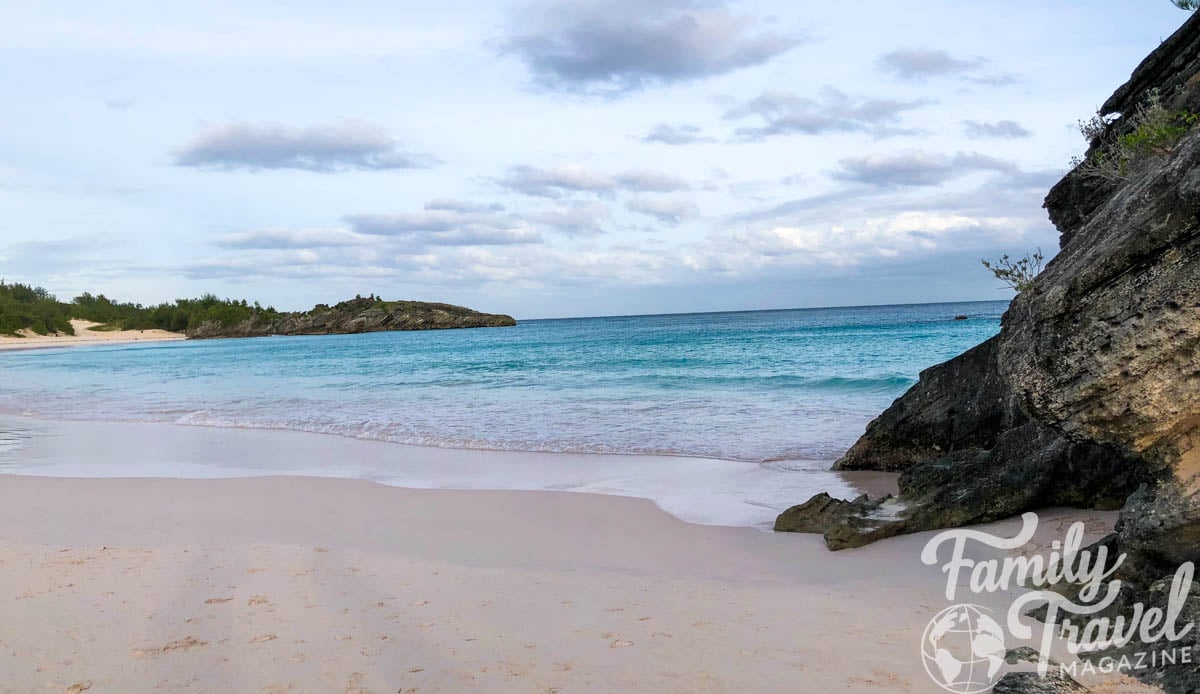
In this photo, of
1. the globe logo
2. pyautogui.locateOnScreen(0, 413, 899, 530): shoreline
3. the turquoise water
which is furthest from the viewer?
the turquoise water

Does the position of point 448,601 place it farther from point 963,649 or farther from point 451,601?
point 963,649

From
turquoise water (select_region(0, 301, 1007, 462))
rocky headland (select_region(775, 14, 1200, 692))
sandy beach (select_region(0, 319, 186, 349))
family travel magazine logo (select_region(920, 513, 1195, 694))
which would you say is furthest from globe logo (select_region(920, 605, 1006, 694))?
sandy beach (select_region(0, 319, 186, 349))

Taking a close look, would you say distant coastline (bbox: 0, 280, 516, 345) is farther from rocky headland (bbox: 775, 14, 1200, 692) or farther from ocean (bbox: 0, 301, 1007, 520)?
rocky headland (bbox: 775, 14, 1200, 692)

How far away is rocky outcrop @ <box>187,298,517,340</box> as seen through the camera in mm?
91938

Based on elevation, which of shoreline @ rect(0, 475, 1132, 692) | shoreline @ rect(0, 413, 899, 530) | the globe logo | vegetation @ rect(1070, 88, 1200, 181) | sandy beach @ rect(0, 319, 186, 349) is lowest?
shoreline @ rect(0, 413, 899, 530)

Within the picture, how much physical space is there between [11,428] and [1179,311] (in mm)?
19942

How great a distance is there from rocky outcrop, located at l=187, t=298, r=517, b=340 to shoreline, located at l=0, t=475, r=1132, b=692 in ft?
283

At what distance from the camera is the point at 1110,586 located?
14.2 feet

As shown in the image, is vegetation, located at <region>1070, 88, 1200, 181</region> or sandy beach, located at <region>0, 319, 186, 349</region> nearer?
vegetation, located at <region>1070, 88, 1200, 181</region>

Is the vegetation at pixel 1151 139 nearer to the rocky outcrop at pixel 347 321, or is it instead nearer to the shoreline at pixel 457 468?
the shoreline at pixel 457 468

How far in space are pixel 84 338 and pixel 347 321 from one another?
26887 millimetres

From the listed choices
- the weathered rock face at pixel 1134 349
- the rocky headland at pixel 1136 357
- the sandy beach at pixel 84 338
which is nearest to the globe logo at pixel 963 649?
the rocky headland at pixel 1136 357

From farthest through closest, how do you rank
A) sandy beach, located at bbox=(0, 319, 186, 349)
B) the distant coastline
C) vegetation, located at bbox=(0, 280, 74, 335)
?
the distant coastline
vegetation, located at bbox=(0, 280, 74, 335)
sandy beach, located at bbox=(0, 319, 186, 349)

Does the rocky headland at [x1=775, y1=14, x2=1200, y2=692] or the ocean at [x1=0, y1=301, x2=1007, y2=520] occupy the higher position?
the rocky headland at [x1=775, y1=14, x2=1200, y2=692]
